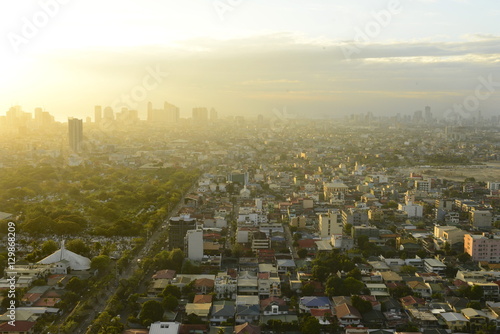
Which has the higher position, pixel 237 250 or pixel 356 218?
pixel 356 218

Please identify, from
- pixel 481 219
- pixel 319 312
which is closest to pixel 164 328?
pixel 319 312

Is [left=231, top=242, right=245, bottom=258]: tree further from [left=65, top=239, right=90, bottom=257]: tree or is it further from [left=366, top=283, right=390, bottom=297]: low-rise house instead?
[left=65, top=239, right=90, bottom=257]: tree

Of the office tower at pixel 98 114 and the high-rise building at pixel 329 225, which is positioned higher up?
the office tower at pixel 98 114

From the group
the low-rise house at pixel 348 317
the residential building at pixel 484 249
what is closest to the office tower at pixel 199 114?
the residential building at pixel 484 249

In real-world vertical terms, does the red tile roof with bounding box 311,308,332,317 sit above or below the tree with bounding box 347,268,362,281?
below

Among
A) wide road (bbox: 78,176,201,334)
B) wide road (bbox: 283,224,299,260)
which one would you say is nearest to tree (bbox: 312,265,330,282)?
wide road (bbox: 283,224,299,260)

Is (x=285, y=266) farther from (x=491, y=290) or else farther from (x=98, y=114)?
(x=98, y=114)

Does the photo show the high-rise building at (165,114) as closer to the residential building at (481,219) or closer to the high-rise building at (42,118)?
the high-rise building at (42,118)
